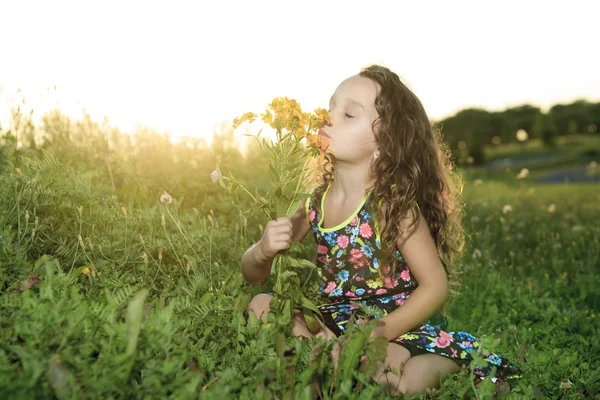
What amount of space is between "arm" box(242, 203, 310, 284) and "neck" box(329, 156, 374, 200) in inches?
9.4

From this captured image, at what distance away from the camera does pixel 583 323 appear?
138 inches

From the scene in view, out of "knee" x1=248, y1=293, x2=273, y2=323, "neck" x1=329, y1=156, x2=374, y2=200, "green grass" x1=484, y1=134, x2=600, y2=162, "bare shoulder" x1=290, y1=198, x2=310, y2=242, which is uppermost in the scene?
"neck" x1=329, y1=156, x2=374, y2=200

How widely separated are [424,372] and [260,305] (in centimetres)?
70

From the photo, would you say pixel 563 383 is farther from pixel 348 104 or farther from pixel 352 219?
pixel 348 104

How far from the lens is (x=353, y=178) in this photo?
9.12 ft

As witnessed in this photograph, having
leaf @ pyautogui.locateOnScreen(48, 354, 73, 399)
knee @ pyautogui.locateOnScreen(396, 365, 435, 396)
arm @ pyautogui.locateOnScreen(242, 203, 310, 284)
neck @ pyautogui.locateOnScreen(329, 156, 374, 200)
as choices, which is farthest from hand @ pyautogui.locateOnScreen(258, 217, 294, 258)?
leaf @ pyautogui.locateOnScreen(48, 354, 73, 399)

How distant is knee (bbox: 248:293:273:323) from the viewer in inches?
→ 99.1

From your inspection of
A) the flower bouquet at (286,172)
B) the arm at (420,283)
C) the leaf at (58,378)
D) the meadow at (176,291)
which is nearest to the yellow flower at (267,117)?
the flower bouquet at (286,172)

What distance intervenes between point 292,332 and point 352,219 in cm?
57

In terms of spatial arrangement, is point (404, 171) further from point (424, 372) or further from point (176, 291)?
point (176, 291)

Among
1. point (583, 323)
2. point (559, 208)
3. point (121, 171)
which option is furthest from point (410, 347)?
point (559, 208)

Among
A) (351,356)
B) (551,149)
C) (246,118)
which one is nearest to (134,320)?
(351,356)

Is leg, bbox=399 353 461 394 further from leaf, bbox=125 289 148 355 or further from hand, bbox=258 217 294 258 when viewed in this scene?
leaf, bbox=125 289 148 355

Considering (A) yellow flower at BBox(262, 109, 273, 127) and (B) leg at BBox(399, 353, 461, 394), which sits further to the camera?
(B) leg at BBox(399, 353, 461, 394)
